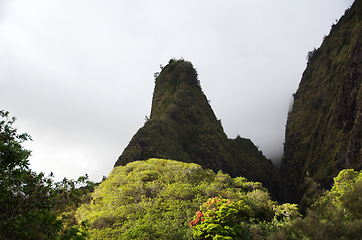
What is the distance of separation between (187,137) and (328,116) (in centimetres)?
3374

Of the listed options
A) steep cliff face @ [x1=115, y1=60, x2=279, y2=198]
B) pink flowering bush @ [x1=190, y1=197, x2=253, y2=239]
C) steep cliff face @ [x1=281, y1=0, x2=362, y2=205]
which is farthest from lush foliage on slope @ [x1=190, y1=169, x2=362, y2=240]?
steep cliff face @ [x1=115, y1=60, x2=279, y2=198]

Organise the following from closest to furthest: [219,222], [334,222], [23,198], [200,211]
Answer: [23,198]
[334,222]
[219,222]
[200,211]

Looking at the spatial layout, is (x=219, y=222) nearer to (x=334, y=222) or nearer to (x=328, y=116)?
(x=334, y=222)

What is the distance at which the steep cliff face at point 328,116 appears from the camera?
113ft

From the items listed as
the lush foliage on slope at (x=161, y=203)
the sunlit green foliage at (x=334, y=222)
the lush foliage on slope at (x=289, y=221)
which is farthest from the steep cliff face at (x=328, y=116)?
the sunlit green foliage at (x=334, y=222)

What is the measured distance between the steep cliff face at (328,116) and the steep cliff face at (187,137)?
13.3 m

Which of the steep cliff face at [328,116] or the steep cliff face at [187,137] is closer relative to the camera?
the steep cliff face at [328,116]

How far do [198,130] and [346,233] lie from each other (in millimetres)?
53276

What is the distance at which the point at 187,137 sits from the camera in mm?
60125

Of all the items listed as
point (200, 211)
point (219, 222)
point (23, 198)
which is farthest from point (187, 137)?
point (23, 198)

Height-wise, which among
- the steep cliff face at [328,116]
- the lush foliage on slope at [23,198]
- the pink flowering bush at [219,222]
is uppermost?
the steep cliff face at [328,116]

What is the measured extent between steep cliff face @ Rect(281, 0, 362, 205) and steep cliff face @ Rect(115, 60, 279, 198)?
1328 cm

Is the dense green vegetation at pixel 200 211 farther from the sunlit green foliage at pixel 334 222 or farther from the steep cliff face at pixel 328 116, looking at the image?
the steep cliff face at pixel 328 116

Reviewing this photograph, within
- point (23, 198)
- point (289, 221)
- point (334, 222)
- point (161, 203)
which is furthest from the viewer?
point (161, 203)
